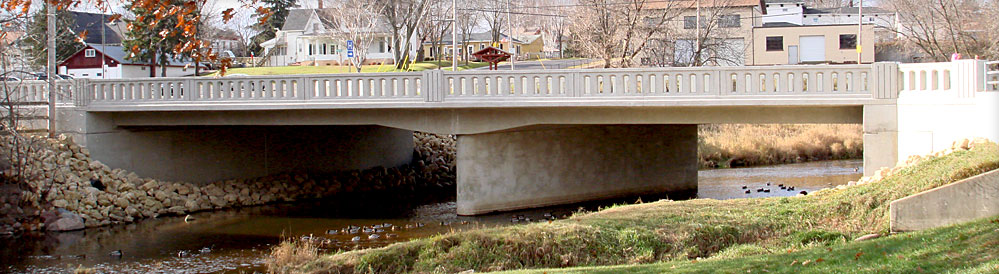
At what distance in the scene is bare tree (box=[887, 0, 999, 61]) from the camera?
4444 centimetres

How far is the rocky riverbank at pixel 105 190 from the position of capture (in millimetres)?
22531

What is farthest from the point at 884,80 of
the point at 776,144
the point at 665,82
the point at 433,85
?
the point at 776,144

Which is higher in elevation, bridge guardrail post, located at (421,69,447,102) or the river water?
bridge guardrail post, located at (421,69,447,102)

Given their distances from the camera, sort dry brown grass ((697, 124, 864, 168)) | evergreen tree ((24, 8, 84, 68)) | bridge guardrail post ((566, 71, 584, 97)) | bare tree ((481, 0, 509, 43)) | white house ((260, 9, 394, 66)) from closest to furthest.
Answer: evergreen tree ((24, 8, 84, 68)) → bridge guardrail post ((566, 71, 584, 97)) → dry brown grass ((697, 124, 864, 168)) → white house ((260, 9, 394, 66)) → bare tree ((481, 0, 509, 43))

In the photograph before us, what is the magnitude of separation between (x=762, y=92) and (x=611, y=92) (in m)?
3.28

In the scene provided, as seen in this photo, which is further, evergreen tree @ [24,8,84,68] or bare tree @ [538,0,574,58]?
bare tree @ [538,0,574,58]

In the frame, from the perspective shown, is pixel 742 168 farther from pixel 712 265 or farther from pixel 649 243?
pixel 712 265

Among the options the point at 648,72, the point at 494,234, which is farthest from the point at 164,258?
the point at 648,72

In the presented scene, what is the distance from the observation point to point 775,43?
5259cm

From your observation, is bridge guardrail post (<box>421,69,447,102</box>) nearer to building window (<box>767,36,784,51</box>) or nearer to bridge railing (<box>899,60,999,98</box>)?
bridge railing (<box>899,60,999,98</box>)

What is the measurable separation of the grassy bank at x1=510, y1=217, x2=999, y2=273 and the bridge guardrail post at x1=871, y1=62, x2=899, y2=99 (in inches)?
299

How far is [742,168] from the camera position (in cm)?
3519

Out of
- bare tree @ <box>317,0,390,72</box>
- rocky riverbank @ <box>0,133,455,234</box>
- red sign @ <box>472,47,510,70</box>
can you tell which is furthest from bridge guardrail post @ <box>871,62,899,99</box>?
bare tree @ <box>317,0,390,72</box>

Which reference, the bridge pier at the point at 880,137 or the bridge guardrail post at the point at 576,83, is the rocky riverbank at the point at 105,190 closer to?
the bridge guardrail post at the point at 576,83
